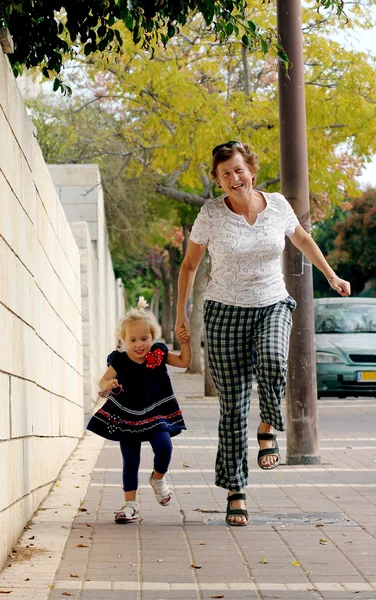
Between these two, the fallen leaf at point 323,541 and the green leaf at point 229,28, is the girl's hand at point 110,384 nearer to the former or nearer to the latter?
the fallen leaf at point 323,541

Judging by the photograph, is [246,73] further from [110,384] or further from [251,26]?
[110,384]

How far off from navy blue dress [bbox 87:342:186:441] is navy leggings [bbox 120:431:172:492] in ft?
0.15

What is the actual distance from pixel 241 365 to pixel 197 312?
18090 mm

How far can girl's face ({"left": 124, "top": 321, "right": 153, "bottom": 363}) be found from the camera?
5949 millimetres

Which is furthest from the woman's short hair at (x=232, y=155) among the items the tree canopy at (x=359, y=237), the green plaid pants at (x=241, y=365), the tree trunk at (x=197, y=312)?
the tree canopy at (x=359, y=237)

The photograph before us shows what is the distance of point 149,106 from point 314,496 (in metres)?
10.0

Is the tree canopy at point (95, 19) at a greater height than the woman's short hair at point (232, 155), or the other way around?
the tree canopy at point (95, 19)

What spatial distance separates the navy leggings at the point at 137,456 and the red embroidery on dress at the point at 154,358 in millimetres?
360

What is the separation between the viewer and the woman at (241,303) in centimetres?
561

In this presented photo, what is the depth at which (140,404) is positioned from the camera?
6.00 metres

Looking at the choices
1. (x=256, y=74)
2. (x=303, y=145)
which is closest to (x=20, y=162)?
(x=303, y=145)

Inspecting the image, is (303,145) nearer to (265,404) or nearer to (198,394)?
(265,404)

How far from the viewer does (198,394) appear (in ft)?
60.5

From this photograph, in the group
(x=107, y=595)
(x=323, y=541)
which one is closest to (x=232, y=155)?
(x=323, y=541)
